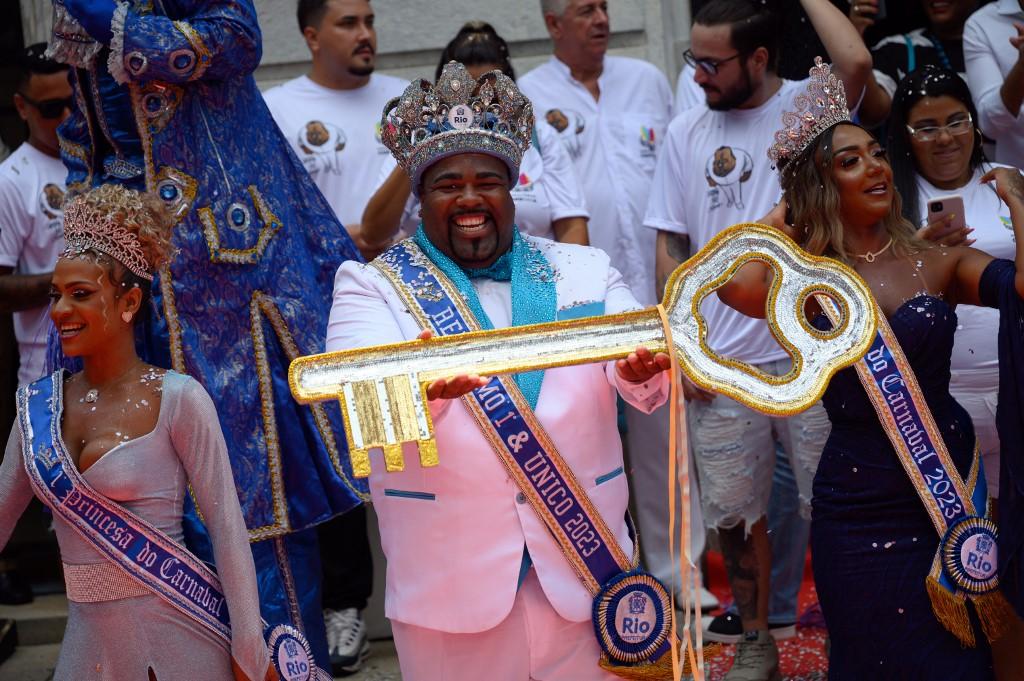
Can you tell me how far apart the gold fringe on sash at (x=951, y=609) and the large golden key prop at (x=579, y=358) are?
3.10 feet

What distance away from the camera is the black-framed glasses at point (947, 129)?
5.14m

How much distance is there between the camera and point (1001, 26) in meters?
5.94

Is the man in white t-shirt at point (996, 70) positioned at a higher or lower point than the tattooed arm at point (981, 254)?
higher

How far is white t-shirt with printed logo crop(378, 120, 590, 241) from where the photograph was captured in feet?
18.6

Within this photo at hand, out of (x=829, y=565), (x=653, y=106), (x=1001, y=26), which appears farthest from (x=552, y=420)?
(x=1001, y=26)

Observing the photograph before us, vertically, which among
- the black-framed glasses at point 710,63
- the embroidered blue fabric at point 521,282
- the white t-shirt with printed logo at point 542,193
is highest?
the black-framed glasses at point 710,63

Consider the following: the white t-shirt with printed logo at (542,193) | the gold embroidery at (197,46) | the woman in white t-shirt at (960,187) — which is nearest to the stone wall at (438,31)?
the white t-shirt with printed logo at (542,193)

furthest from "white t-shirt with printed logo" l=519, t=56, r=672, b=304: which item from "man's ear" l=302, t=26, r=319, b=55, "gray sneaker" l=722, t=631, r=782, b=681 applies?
"gray sneaker" l=722, t=631, r=782, b=681

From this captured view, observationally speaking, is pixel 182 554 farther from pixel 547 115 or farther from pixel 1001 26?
pixel 1001 26

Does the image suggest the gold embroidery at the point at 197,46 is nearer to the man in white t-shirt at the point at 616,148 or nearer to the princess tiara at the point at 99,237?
the princess tiara at the point at 99,237

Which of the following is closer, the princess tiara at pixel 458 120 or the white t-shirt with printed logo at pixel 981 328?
the princess tiara at pixel 458 120

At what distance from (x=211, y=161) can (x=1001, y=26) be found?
10.9 ft

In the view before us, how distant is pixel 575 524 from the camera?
3.55m

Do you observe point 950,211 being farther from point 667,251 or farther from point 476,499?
point 476,499
